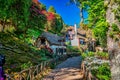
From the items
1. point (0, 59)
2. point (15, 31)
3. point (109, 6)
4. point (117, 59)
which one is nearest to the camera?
point (117, 59)

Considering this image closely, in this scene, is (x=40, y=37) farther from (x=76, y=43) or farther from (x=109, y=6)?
(x=109, y=6)

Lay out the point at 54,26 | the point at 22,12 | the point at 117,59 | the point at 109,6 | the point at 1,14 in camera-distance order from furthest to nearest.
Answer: the point at 54,26
the point at 22,12
the point at 1,14
the point at 109,6
the point at 117,59

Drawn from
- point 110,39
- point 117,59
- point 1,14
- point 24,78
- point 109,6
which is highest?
point 1,14

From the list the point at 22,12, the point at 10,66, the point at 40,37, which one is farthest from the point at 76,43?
the point at 10,66

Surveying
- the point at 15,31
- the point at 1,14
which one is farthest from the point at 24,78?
the point at 15,31

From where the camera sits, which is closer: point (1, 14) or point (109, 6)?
point (109, 6)

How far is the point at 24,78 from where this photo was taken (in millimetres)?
16094

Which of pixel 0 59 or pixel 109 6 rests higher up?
pixel 109 6

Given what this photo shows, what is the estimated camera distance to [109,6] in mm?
7422

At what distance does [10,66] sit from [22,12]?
402 inches

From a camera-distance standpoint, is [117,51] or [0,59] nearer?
[117,51]

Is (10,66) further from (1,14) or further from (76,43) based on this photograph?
(76,43)

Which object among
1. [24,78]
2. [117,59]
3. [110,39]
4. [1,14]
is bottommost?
[24,78]

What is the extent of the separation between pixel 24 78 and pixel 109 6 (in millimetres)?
10005
